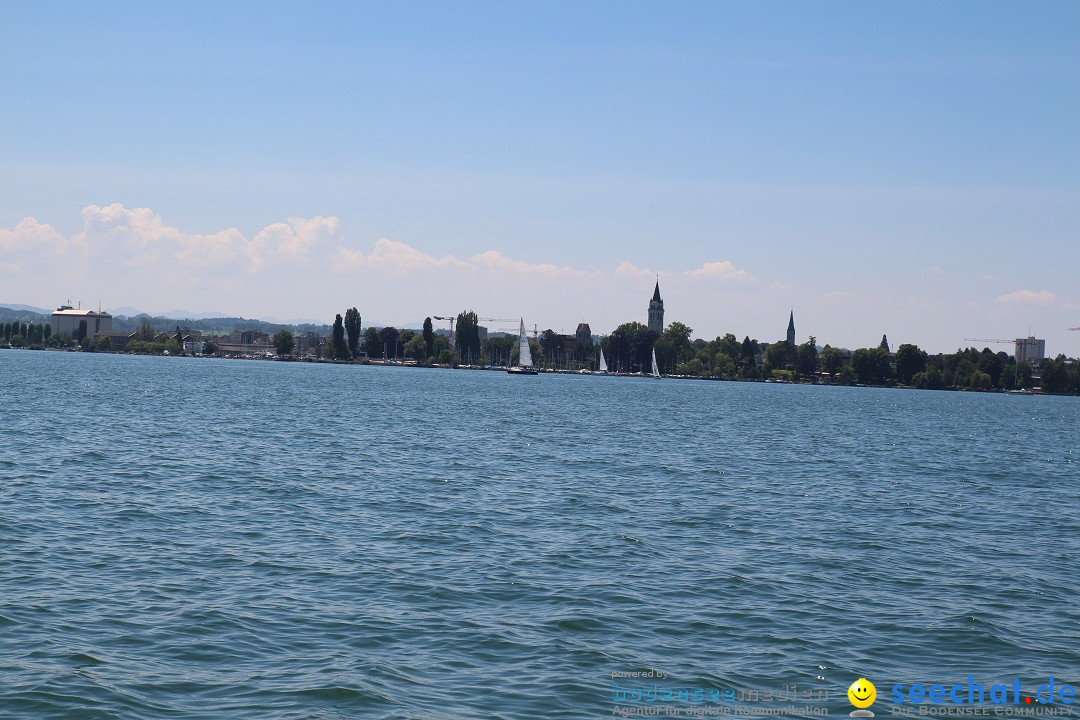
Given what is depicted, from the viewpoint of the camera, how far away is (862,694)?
16.0 metres

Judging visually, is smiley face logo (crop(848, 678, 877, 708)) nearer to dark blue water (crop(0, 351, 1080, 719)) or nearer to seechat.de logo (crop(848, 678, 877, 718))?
seechat.de logo (crop(848, 678, 877, 718))

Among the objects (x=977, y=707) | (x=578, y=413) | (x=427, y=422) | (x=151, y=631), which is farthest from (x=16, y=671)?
(x=578, y=413)

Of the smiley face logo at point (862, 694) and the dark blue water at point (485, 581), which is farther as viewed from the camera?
the dark blue water at point (485, 581)

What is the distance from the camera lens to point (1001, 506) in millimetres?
41969

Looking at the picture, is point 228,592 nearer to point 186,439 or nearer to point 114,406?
point 186,439

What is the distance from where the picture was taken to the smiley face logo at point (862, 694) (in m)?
15.8

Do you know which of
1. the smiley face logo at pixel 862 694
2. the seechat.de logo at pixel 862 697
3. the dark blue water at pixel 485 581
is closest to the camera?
the seechat.de logo at pixel 862 697

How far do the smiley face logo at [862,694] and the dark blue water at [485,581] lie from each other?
0.14 m

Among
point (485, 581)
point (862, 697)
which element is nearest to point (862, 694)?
point (862, 697)

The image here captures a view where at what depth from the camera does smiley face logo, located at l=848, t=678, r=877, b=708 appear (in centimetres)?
1584

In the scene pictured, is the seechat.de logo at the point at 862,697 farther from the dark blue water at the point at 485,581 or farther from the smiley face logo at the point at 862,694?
the dark blue water at the point at 485,581

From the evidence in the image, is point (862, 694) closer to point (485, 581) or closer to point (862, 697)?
point (862, 697)

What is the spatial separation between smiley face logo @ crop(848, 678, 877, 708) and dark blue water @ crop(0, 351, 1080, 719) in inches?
5.6

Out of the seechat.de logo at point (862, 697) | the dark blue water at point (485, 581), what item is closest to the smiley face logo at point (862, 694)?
the seechat.de logo at point (862, 697)
